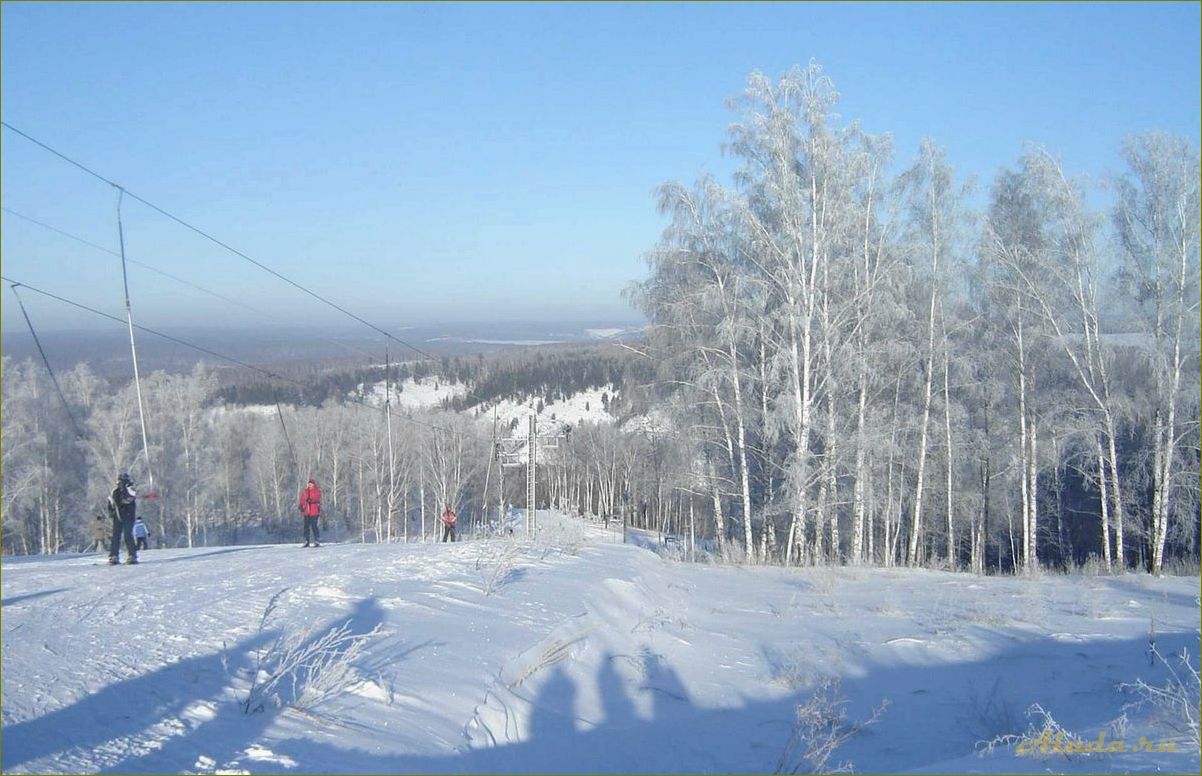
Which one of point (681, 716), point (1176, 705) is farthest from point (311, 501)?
point (1176, 705)

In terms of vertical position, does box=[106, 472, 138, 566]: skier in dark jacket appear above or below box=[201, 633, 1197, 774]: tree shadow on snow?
above

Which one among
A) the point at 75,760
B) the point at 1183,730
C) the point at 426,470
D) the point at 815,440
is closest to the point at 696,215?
the point at 815,440

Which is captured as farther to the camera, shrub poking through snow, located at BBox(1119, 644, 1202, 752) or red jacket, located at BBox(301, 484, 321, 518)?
red jacket, located at BBox(301, 484, 321, 518)

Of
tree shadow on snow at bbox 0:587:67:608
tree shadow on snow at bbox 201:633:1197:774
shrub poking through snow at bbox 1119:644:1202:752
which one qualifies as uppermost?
tree shadow on snow at bbox 0:587:67:608

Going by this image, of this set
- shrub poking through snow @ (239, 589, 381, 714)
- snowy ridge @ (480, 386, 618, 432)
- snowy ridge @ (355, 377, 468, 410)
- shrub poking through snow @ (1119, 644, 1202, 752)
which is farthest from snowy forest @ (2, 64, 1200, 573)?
snowy ridge @ (355, 377, 468, 410)

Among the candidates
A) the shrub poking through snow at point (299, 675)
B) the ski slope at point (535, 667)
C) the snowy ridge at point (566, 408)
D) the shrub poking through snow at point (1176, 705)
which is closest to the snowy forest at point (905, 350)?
the ski slope at point (535, 667)

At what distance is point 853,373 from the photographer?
17297mm

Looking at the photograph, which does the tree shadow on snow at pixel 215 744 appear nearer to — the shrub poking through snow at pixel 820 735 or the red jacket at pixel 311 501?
the shrub poking through snow at pixel 820 735

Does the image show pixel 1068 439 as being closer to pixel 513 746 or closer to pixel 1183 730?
pixel 1183 730

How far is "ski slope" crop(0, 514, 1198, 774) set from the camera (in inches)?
172

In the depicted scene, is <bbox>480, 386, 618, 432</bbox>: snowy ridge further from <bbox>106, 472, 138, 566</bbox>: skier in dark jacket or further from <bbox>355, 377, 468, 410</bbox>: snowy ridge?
<bbox>106, 472, 138, 566</bbox>: skier in dark jacket

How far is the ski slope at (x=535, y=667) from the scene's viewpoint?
4.36m

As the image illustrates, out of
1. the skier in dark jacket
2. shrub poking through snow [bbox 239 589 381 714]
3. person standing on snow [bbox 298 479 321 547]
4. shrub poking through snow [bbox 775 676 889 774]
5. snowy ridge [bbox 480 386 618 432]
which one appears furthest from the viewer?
snowy ridge [bbox 480 386 618 432]

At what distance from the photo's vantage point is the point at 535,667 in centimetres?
656
